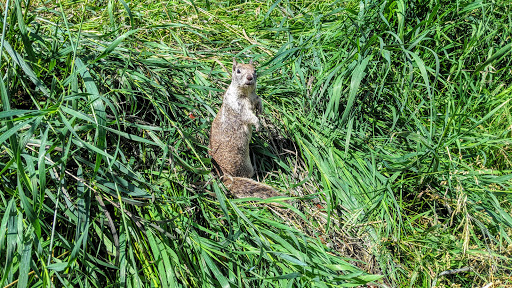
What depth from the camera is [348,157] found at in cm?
310

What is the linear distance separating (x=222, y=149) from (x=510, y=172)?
186cm

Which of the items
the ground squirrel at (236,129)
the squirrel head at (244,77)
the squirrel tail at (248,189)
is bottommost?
the squirrel tail at (248,189)

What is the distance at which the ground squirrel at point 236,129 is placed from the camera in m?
3.00

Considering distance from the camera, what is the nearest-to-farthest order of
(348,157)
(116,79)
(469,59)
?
(116,79), (348,157), (469,59)

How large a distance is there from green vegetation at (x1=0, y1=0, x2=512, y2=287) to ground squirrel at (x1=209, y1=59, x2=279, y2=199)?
11cm

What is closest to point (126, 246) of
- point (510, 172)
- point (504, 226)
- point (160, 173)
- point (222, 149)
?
point (160, 173)

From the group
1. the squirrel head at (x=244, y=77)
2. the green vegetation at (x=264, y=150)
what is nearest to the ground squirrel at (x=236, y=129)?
the squirrel head at (x=244, y=77)

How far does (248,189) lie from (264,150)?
1.47ft

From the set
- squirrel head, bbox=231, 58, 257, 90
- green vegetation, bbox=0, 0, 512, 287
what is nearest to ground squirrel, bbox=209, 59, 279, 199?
squirrel head, bbox=231, 58, 257, 90

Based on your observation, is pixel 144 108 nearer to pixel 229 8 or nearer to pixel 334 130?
pixel 334 130

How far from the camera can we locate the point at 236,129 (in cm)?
302

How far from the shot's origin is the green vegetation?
2.17 metres

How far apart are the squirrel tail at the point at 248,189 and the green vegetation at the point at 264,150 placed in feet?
0.45

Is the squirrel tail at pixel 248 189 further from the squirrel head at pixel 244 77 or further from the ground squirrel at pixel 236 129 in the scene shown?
the squirrel head at pixel 244 77
